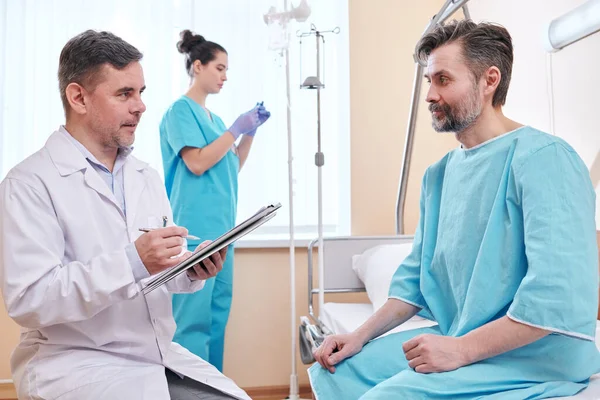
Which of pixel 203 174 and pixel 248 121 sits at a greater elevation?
pixel 248 121

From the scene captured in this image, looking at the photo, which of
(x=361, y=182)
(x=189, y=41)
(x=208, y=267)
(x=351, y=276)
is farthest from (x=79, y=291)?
(x=361, y=182)

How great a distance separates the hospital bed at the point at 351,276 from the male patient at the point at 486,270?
1.65 feet

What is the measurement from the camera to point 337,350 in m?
1.32

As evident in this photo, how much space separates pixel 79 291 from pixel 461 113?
0.80 m

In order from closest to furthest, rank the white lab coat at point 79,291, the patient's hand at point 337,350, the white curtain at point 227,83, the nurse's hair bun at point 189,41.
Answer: the white lab coat at point 79,291 < the patient's hand at point 337,350 < the nurse's hair bun at point 189,41 < the white curtain at point 227,83

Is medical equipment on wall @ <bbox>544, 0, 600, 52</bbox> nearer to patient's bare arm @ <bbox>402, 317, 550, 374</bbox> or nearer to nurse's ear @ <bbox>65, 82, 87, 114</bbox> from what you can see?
patient's bare arm @ <bbox>402, 317, 550, 374</bbox>

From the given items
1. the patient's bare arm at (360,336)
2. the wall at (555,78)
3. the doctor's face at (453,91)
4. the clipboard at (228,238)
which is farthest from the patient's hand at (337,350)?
the wall at (555,78)

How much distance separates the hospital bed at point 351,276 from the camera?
6.55 feet

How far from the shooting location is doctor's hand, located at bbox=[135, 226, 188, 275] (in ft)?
3.70

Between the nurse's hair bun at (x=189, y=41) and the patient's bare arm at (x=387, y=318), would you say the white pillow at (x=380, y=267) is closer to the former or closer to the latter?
the patient's bare arm at (x=387, y=318)

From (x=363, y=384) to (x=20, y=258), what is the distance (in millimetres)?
704

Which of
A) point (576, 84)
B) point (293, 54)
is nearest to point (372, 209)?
point (293, 54)

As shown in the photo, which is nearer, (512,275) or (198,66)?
(512,275)

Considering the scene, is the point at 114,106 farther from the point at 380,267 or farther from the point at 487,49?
the point at 380,267
